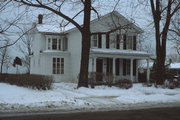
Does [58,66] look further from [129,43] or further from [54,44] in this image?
[129,43]

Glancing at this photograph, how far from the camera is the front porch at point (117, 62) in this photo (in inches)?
1249

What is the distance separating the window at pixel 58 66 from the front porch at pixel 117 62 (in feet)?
13.6

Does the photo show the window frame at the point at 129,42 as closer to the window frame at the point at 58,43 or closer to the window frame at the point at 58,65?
the window frame at the point at 58,43

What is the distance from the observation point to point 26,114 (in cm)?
1273

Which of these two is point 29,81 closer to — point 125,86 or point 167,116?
point 125,86

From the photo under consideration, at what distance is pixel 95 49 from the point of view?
105ft

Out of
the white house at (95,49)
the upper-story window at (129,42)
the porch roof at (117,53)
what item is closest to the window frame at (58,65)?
the white house at (95,49)

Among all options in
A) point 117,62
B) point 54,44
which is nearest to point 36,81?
point 54,44

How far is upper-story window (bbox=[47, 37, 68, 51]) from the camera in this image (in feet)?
116

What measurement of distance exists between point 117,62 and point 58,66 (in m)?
7.10

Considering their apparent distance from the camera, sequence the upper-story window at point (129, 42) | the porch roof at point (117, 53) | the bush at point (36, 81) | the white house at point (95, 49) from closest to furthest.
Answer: the bush at point (36, 81) → the porch roof at point (117, 53) → the white house at point (95, 49) → the upper-story window at point (129, 42)

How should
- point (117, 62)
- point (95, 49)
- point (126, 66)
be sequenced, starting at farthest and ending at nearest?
point (126, 66)
point (117, 62)
point (95, 49)

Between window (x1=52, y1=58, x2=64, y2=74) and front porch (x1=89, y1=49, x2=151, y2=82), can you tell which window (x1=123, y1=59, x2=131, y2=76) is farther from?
window (x1=52, y1=58, x2=64, y2=74)

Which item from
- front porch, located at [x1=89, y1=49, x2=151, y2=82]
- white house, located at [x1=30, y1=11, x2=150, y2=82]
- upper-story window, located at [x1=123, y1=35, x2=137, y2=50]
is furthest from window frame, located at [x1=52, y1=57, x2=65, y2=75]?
upper-story window, located at [x1=123, y1=35, x2=137, y2=50]
